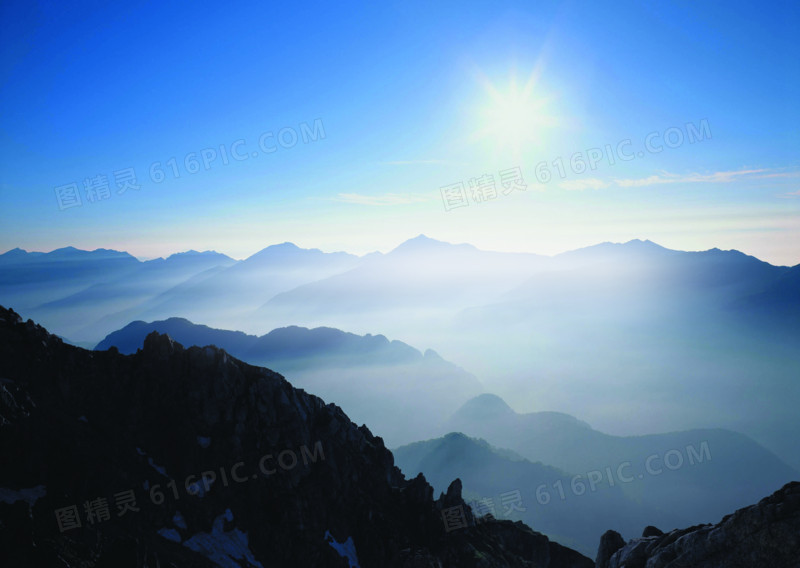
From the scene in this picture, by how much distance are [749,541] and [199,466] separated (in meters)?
73.0

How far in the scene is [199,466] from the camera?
6950 centimetres

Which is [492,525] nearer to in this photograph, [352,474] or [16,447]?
[352,474]

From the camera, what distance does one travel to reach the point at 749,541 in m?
29.9

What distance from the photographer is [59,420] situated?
198ft

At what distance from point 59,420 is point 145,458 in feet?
44.5

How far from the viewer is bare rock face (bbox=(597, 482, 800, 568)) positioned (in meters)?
28.2

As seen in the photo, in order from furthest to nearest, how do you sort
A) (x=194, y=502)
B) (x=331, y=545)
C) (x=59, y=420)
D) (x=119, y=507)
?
(x=331, y=545), (x=194, y=502), (x=59, y=420), (x=119, y=507)

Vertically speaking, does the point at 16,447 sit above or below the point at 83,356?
below

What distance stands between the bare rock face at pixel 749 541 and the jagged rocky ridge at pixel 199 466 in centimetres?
4788

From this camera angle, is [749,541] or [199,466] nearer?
[749,541]

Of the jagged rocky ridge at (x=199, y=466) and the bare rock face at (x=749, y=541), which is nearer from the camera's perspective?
the bare rock face at (x=749, y=541)

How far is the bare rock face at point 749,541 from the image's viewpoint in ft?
92.6

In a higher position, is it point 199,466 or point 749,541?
point 199,466

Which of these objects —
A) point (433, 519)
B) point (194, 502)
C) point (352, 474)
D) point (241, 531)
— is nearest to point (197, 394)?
point (194, 502)
